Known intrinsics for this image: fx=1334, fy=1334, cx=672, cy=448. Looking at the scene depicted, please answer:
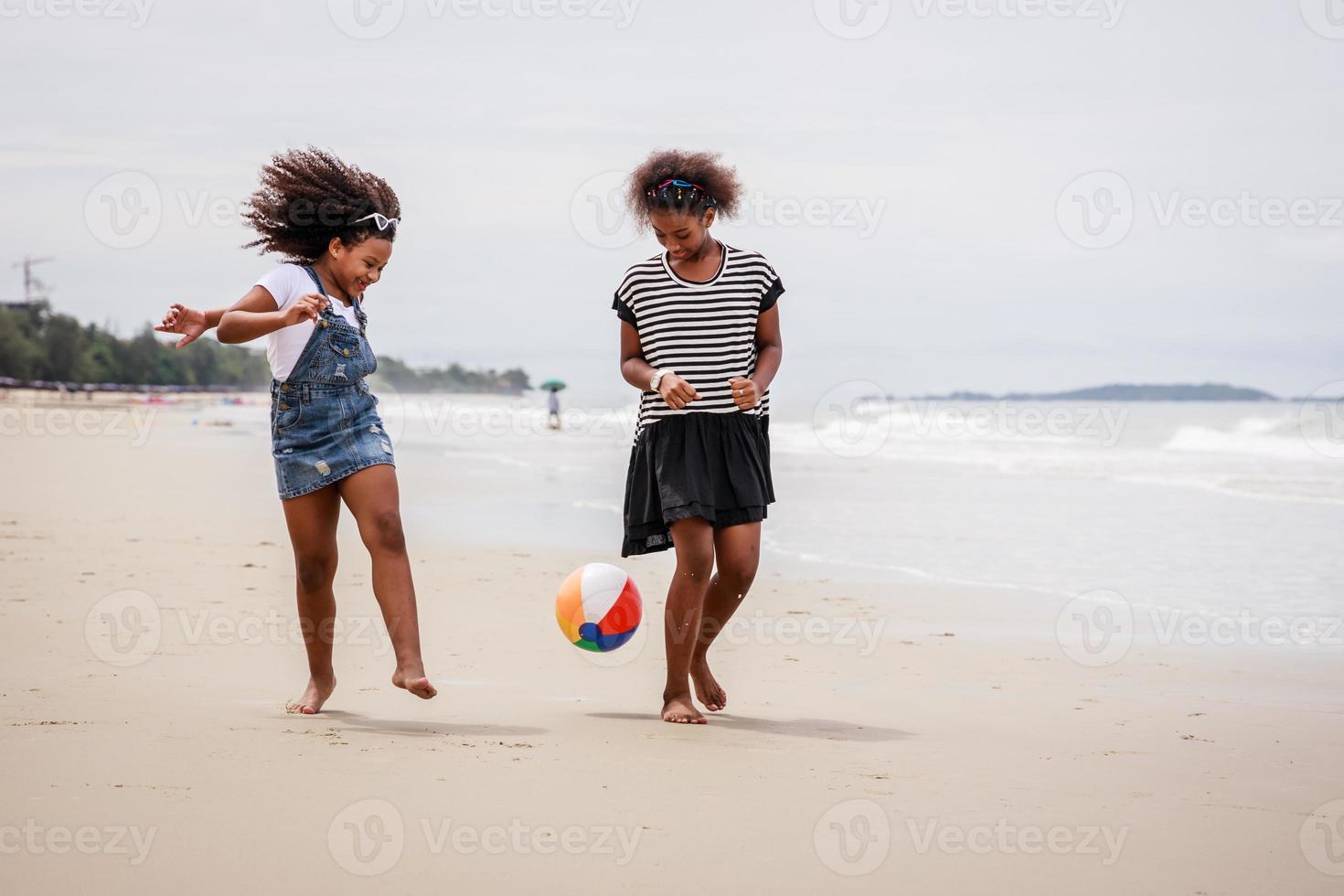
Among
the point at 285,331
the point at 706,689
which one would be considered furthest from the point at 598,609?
the point at 285,331

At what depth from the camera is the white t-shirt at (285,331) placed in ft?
14.4

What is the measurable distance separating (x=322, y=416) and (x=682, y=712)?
158cm

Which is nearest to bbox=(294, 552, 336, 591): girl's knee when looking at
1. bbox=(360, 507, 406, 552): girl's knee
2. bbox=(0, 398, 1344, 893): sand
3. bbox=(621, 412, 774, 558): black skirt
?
bbox=(360, 507, 406, 552): girl's knee

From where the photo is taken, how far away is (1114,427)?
140 feet

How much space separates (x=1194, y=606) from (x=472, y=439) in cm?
2479

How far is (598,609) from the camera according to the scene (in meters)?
5.02

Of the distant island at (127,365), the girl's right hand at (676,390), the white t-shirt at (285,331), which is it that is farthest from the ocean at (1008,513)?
the distant island at (127,365)

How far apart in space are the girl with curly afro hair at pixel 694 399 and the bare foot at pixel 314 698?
1144 millimetres

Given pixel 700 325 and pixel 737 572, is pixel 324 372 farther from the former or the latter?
pixel 737 572

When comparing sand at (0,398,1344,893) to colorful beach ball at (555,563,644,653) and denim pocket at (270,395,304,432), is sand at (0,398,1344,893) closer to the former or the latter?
colorful beach ball at (555,563,644,653)

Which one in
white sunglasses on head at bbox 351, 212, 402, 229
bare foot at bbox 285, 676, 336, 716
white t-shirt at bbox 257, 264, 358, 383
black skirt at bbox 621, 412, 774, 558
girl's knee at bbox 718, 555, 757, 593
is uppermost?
white sunglasses on head at bbox 351, 212, 402, 229

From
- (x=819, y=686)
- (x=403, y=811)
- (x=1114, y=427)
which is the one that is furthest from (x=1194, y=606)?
(x=1114, y=427)

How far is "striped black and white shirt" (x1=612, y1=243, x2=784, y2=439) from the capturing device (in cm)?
464

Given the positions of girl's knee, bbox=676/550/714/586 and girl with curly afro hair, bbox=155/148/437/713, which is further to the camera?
girl's knee, bbox=676/550/714/586
